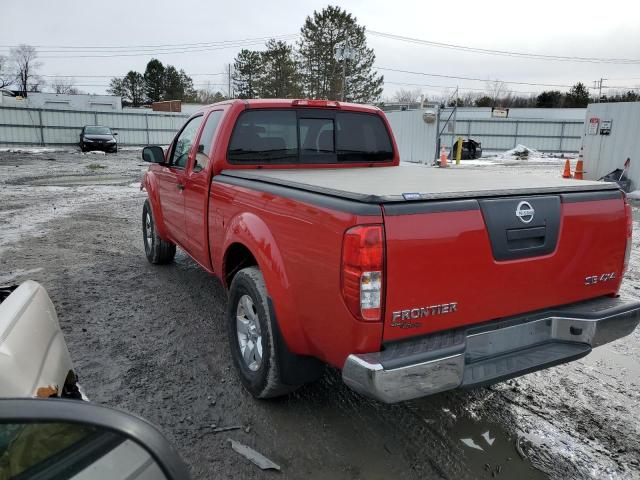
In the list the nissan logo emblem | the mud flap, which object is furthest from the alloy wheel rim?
the nissan logo emblem

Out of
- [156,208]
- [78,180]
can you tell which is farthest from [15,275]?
[78,180]

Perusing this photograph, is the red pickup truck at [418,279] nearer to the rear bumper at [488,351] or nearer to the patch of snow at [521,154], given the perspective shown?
the rear bumper at [488,351]

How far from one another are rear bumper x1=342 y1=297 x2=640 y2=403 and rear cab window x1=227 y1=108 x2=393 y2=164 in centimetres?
251

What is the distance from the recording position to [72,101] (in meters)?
60.0

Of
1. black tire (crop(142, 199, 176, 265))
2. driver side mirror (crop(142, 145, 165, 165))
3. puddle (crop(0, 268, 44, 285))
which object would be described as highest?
driver side mirror (crop(142, 145, 165, 165))

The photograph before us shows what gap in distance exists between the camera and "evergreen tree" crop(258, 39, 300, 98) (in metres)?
50.2

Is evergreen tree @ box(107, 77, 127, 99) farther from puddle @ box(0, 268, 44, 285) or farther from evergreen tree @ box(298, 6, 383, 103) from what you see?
puddle @ box(0, 268, 44, 285)

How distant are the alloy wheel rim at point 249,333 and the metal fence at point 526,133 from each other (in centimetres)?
3061

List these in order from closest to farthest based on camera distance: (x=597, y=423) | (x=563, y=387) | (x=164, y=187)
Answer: (x=597, y=423) → (x=563, y=387) → (x=164, y=187)

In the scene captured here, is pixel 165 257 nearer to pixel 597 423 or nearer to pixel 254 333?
pixel 254 333

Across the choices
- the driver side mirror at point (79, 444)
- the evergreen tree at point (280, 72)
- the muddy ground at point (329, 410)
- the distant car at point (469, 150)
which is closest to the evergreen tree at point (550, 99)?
the evergreen tree at point (280, 72)

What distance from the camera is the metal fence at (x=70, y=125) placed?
3027 centimetres

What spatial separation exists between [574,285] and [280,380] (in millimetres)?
1858

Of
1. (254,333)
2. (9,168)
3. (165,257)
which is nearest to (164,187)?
(165,257)
